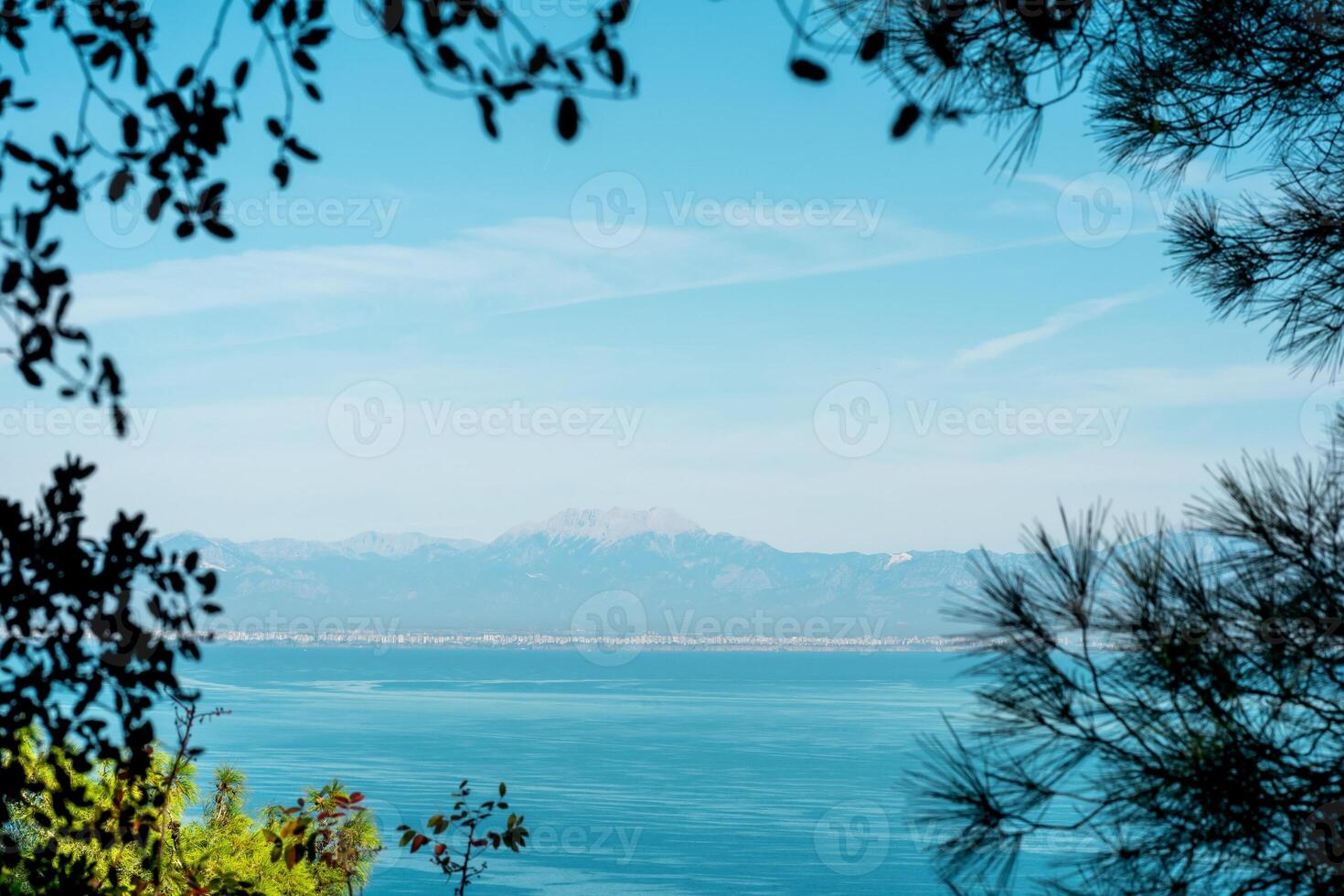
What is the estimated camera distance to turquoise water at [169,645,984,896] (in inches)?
2047

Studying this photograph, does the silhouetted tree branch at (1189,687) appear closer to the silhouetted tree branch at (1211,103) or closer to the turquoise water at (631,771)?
the silhouetted tree branch at (1211,103)

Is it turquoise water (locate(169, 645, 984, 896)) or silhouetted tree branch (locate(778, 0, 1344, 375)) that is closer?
silhouetted tree branch (locate(778, 0, 1344, 375))

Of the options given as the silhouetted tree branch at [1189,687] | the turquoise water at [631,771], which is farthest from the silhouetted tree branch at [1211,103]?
the turquoise water at [631,771]

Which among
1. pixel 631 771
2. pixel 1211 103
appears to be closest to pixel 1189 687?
pixel 1211 103

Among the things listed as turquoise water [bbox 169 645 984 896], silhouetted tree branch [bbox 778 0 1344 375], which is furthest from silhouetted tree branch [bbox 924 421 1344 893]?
turquoise water [bbox 169 645 984 896]

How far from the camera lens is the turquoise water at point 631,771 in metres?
52.0

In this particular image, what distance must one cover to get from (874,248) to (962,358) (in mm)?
39775

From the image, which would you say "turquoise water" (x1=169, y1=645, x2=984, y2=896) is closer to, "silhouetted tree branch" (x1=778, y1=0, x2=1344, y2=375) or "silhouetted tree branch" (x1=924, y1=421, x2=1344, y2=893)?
"silhouetted tree branch" (x1=778, y1=0, x2=1344, y2=375)

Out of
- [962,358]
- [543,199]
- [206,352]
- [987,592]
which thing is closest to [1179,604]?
[987,592]

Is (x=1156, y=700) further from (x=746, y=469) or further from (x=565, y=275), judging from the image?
(x=746, y=469)

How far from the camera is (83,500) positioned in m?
1.95

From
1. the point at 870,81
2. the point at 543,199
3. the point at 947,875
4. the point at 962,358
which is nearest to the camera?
the point at 947,875

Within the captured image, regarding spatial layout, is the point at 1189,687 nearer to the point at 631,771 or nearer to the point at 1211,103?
the point at 1211,103

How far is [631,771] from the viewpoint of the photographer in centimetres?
6819
